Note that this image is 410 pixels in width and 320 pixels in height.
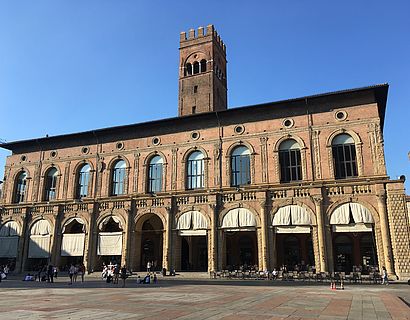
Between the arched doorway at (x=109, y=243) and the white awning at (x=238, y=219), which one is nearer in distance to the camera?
the white awning at (x=238, y=219)

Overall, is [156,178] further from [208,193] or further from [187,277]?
[187,277]

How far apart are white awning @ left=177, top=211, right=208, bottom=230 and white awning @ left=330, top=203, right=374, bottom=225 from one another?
10971 millimetres

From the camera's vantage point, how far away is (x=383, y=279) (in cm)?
2425

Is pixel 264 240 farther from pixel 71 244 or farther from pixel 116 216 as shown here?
pixel 71 244

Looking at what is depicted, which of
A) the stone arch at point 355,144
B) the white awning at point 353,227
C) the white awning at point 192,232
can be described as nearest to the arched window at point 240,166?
the white awning at point 192,232

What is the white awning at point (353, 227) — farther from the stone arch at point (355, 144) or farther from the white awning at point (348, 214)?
the stone arch at point (355, 144)

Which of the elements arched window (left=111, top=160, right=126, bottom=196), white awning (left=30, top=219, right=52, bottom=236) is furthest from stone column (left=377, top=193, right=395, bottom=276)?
white awning (left=30, top=219, right=52, bottom=236)

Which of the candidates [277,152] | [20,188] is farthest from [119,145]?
[277,152]

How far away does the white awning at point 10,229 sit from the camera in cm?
3962

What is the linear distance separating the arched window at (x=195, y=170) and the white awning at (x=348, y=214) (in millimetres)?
12317

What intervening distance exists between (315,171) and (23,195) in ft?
108

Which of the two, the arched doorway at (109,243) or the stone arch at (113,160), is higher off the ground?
the stone arch at (113,160)

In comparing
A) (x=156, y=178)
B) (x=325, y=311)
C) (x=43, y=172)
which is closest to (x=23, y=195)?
(x=43, y=172)

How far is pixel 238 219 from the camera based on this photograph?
102 ft
